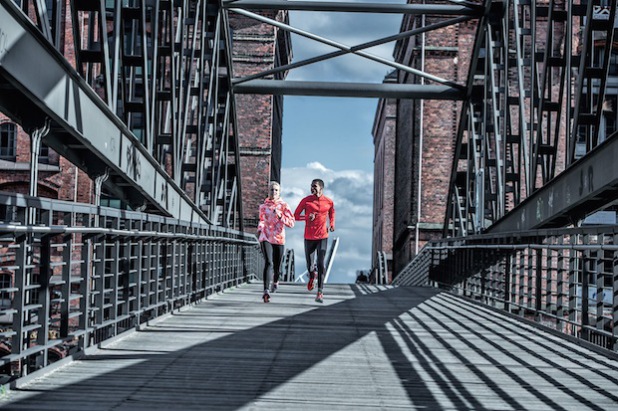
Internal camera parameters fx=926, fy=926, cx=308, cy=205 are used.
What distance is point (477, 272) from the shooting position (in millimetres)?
14898

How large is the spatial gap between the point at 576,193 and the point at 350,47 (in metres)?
9.90

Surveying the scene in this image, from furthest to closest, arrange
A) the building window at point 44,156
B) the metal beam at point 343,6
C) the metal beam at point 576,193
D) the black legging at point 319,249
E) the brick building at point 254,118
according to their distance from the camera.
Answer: the brick building at point 254,118 < the building window at point 44,156 < the metal beam at point 343,6 < the black legging at point 319,249 < the metal beam at point 576,193

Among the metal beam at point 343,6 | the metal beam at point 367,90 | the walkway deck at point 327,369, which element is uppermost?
the metal beam at point 343,6

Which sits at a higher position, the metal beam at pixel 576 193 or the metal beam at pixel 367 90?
the metal beam at pixel 367 90

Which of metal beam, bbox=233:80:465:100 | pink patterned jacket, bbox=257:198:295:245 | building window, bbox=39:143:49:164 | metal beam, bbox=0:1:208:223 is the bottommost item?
pink patterned jacket, bbox=257:198:295:245

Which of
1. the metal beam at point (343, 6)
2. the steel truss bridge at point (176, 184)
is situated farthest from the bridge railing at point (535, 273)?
the metal beam at point (343, 6)

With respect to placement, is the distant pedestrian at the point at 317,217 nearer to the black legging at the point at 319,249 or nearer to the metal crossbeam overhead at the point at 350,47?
the black legging at the point at 319,249

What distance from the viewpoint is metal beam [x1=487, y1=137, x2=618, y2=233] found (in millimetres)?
8273

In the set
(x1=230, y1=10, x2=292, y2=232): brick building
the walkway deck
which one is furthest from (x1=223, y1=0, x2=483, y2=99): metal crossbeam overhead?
(x1=230, y1=10, x2=292, y2=232): brick building

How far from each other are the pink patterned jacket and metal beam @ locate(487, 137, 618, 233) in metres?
3.04

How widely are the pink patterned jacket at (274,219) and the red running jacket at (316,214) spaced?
8.2 inches

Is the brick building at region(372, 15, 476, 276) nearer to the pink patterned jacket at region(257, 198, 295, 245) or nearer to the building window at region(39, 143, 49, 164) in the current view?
the building window at region(39, 143, 49, 164)

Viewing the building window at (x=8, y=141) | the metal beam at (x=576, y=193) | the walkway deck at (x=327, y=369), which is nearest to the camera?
the walkway deck at (x=327, y=369)

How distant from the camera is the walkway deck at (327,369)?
16.9ft
